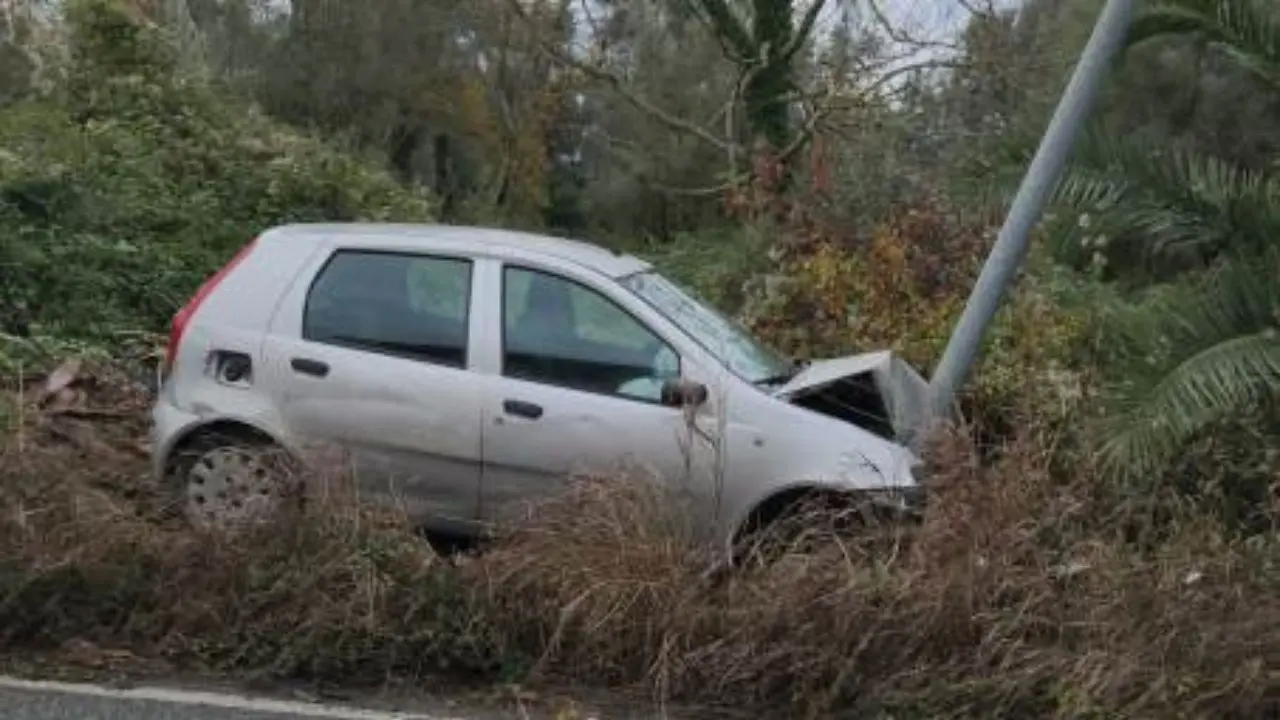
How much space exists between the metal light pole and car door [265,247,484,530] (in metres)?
2.16

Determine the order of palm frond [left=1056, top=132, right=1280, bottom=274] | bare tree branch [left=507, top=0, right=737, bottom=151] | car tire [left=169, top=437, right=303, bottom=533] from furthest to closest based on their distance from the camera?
bare tree branch [left=507, top=0, right=737, bottom=151] < palm frond [left=1056, top=132, right=1280, bottom=274] < car tire [left=169, top=437, right=303, bottom=533]

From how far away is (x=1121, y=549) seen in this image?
19.6 feet

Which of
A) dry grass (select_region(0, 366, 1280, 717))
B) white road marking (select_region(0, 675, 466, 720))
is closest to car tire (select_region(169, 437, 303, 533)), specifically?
dry grass (select_region(0, 366, 1280, 717))

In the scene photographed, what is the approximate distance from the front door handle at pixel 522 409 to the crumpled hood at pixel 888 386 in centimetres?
103

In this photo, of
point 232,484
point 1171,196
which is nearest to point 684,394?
point 232,484

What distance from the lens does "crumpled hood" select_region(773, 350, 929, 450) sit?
7.19 meters

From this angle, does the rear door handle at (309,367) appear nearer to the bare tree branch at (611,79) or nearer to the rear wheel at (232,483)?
the rear wheel at (232,483)

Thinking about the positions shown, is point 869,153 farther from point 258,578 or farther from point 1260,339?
point 258,578

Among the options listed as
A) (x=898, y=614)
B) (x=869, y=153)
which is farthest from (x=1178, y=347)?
(x=869, y=153)

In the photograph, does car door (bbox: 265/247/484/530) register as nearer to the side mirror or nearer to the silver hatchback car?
the silver hatchback car

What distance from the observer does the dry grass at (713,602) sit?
5469 mm

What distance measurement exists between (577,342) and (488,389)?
45 centimetres

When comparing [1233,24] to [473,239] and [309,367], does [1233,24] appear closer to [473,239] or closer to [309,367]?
[473,239]

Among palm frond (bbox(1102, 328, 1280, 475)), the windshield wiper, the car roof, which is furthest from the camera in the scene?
the car roof
